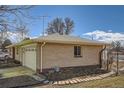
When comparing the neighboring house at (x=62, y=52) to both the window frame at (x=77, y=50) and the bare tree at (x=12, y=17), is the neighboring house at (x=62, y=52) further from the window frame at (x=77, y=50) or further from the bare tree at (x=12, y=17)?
the bare tree at (x=12, y=17)

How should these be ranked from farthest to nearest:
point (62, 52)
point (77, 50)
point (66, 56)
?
point (77, 50) → point (66, 56) → point (62, 52)

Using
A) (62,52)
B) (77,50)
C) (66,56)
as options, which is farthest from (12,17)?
(77,50)

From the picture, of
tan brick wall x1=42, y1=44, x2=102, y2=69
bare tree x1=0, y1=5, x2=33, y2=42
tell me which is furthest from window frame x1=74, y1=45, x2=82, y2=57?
bare tree x1=0, y1=5, x2=33, y2=42

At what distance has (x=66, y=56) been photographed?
15578 mm

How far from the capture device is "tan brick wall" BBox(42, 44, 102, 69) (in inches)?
582

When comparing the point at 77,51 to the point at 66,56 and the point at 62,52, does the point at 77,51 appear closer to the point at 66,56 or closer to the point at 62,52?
the point at 66,56

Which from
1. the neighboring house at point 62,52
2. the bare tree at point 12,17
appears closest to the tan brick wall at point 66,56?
the neighboring house at point 62,52

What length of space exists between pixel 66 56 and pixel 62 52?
0.44 metres

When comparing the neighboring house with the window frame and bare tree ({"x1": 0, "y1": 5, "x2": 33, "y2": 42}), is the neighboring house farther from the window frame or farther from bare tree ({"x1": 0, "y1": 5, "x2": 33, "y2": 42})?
bare tree ({"x1": 0, "y1": 5, "x2": 33, "y2": 42})
